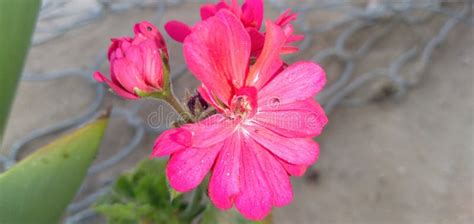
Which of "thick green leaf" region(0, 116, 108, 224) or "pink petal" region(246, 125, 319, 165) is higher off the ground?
"pink petal" region(246, 125, 319, 165)

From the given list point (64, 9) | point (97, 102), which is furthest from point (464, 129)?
point (64, 9)

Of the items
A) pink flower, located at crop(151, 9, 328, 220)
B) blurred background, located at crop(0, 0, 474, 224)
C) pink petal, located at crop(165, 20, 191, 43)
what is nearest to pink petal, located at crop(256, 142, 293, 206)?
pink flower, located at crop(151, 9, 328, 220)

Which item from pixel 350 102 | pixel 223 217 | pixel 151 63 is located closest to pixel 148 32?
pixel 151 63

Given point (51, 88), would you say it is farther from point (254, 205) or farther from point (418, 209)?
point (254, 205)

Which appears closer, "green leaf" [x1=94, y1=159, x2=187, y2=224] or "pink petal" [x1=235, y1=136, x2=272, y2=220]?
"pink petal" [x1=235, y1=136, x2=272, y2=220]

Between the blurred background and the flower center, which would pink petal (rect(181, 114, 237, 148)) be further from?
the blurred background

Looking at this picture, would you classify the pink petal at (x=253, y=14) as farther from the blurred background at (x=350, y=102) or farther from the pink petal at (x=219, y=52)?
the blurred background at (x=350, y=102)

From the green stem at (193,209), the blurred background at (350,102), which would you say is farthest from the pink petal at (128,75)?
the blurred background at (350,102)

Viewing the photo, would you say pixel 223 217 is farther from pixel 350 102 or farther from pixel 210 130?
pixel 350 102
